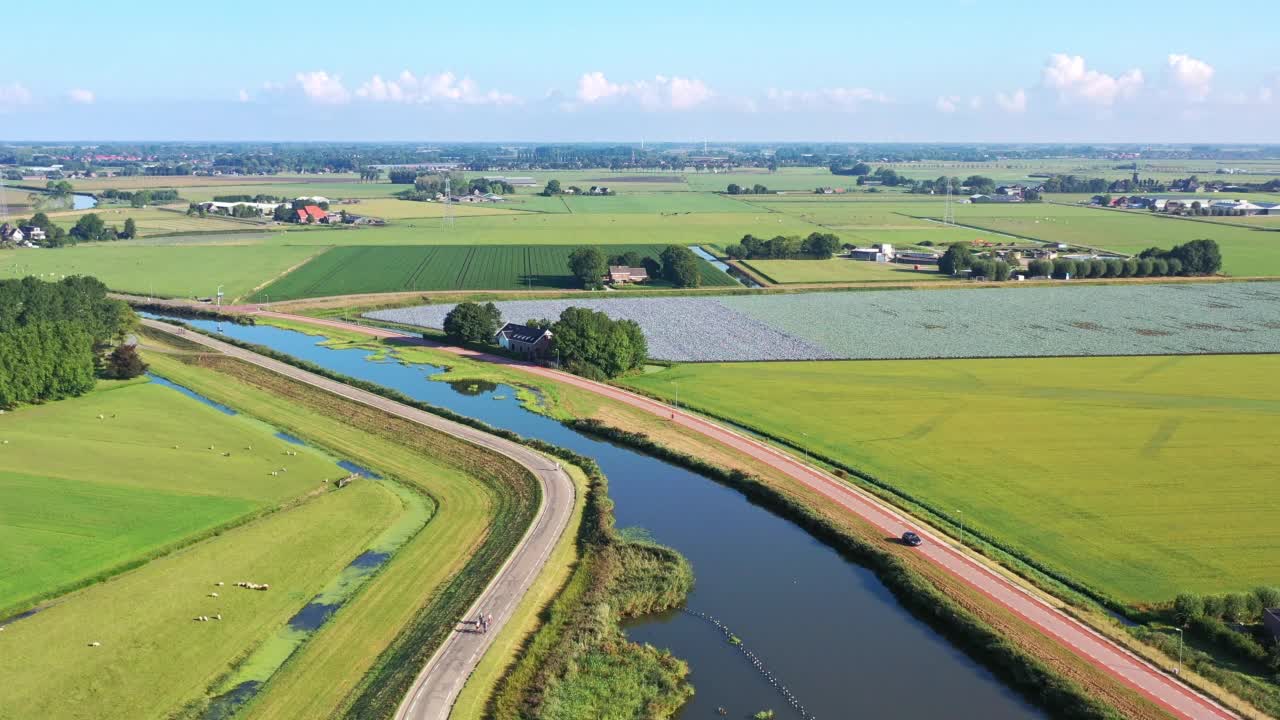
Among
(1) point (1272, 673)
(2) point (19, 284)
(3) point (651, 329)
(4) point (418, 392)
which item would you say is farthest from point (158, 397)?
(1) point (1272, 673)

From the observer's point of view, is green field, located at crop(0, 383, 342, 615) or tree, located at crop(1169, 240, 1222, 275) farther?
tree, located at crop(1169, 240, 1222, 275)

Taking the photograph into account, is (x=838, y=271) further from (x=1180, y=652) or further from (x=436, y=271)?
(x=1180, y=652)

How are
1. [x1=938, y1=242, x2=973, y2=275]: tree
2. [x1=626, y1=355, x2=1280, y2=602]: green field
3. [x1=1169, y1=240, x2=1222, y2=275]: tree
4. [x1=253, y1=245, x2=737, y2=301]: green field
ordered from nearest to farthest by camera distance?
[x1=626, y1=355, x2=1280, y2=602]: green field, [x1=253, y1=245, x2=737, y2=301]: green field, [x1=1169, y1=240, x2=1222, y2=275]: tree, [x1=938, y1=242, x2=973, y2=275]: tree

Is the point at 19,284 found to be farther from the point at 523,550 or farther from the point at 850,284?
the point at 850,284

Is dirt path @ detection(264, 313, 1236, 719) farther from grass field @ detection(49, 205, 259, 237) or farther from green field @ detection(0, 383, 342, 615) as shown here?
grass field @ detection(49, 205, 259, 237)

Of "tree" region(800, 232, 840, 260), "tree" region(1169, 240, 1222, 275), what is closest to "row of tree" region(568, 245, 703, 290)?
"tree" region(800, 232, 840, 260)

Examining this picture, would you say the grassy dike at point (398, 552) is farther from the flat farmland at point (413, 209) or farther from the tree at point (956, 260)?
the flat farmland at point (413, 209)
